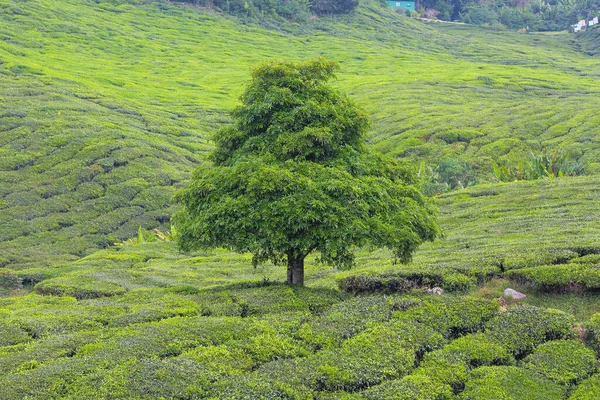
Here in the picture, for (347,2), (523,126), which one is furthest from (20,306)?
(347,2)

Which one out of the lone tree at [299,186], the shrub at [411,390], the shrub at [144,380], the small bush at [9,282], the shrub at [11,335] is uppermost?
the lone tree at [299,186]

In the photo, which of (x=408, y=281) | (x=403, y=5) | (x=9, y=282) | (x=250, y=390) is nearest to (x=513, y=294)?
(x=408, y=281)

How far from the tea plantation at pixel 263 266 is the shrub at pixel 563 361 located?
6cm

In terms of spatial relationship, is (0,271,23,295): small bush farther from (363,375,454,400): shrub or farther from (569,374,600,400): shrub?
(569,374,600,400): shrub

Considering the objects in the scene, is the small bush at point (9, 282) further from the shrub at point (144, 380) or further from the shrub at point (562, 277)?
the shrub at point (562, 277)

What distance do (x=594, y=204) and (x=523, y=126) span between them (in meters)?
37.6

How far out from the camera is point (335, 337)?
55.9ft

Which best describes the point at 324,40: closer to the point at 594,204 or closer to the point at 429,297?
the point at 594,204

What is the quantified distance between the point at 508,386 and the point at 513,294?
6.57 metres

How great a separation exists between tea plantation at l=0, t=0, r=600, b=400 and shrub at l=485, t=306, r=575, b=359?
7 centimetres

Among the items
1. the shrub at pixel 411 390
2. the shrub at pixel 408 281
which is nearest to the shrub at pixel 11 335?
the shrub at pixel 411 390

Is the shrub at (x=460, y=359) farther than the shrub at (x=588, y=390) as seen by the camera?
Yes

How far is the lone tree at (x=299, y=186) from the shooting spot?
19.7 metres

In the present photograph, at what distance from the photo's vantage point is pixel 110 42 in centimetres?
11662
